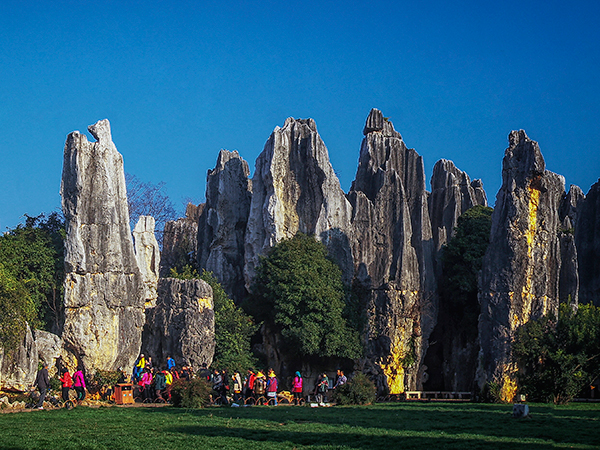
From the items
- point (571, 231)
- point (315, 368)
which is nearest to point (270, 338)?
point (315, 368)

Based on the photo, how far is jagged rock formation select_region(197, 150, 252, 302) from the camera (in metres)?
50.2

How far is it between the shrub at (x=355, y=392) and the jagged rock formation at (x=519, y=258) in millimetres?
6973

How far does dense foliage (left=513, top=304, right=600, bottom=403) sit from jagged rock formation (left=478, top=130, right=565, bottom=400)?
920mm

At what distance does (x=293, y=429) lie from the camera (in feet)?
63.3

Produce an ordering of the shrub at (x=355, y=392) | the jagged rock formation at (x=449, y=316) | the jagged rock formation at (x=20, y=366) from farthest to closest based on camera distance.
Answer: the jagged rock formation at (x=449, y=316), the jagged rock formation at (x=20, y=366), the shrub at (x=355, y=392)

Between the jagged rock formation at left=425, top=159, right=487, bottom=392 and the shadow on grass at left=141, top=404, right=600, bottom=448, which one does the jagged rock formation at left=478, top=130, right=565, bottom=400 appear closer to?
the jagged rock formation at left=425, top=159, right=487, bottom=392

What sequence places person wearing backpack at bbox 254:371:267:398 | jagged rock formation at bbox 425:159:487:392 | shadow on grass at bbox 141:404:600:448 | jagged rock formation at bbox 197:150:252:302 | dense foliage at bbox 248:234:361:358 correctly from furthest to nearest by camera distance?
jagged rock formation at bbox 197:150:252:302 → jagged rock formation at bbox 425:159:487:392 → dense foliage at bbox 248:234:361:358 → person wearing backpack at bbox 254:371:267:398 → shadow on grass at bbox 141:404:600:448

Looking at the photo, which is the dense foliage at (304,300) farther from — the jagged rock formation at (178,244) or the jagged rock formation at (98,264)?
the jagged rock formation at (178,244)

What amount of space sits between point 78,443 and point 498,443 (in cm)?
884

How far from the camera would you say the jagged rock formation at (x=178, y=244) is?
58.2m

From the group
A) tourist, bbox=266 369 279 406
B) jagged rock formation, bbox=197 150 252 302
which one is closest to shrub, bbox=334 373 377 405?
tourist, bbox=266 369 279 406

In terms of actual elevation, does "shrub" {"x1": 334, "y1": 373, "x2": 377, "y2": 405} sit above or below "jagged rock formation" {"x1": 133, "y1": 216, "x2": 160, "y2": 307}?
below

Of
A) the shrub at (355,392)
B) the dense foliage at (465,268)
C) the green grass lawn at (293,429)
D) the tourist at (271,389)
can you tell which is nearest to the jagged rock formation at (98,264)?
the tourist at (271,389)

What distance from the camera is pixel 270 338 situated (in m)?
44.5
